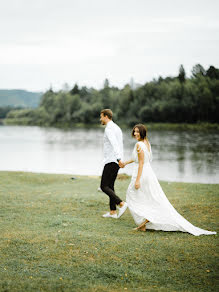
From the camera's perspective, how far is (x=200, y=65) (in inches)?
3994

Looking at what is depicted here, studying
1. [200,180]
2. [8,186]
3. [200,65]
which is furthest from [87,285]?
[200,65]

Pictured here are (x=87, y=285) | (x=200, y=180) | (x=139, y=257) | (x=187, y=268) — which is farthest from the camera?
(x=200, y=180)

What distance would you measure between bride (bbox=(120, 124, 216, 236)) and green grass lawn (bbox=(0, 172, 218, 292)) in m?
0.21

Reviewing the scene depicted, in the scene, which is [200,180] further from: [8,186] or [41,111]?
[41,111]

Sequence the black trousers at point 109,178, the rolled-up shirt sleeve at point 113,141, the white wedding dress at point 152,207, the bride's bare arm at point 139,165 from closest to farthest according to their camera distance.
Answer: the white wedding dress at point 152,207 → the bride's bare arm at point 139,165 → the rolled-up shirt sleeve at point 113,141 → the black trousers at point 109,178

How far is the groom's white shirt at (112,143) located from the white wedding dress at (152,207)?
2.29 feet

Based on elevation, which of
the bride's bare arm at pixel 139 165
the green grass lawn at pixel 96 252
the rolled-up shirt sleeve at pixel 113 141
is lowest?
the green grass lawn at pixel 96 252

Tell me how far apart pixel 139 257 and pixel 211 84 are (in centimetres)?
9122

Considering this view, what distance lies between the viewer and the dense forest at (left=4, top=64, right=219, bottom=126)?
8838 centimetres

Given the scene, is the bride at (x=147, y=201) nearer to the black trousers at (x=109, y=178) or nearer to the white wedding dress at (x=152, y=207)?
the white wedding dress at (x=152, y=207)

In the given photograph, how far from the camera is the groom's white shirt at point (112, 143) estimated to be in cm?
800

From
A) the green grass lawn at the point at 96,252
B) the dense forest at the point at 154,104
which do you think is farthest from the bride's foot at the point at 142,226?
the dense forest at the point at 154,104

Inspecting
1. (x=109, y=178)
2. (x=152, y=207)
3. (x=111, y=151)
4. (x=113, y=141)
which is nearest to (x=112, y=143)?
(x=113, y=141)

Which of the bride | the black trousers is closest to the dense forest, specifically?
the black trousers
